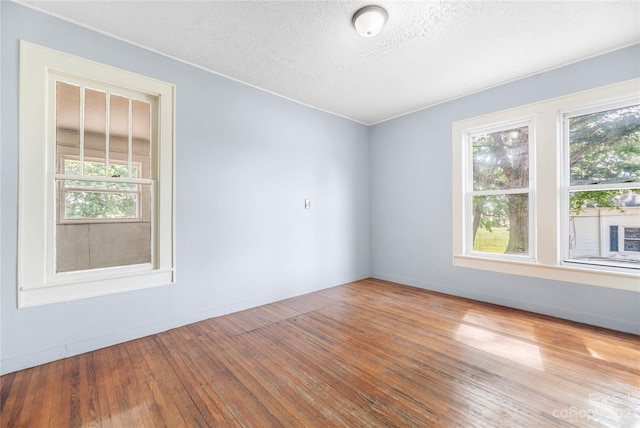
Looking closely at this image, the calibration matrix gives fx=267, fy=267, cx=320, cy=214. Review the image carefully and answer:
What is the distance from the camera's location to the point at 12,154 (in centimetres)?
194

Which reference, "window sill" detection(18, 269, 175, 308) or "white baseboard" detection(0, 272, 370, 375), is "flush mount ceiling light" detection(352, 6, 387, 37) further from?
"white baseboard" detection(0, 272, 370, 375)

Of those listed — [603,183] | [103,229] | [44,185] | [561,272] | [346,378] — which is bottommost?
[346,378]

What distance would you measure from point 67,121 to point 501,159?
4.55m

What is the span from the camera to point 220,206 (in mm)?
2965

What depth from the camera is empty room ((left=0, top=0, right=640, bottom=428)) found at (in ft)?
5.78

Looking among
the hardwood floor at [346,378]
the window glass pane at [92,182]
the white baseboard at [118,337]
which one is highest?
the window glass pane at [92,182]

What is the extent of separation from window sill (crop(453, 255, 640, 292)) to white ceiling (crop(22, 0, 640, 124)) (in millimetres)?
2153

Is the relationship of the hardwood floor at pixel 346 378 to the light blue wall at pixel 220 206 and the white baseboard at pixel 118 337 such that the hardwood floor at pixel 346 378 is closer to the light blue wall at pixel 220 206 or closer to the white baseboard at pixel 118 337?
the white baseboard at pixel 118 337

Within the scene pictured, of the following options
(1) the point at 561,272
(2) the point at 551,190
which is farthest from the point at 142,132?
(1) the point at 561,272

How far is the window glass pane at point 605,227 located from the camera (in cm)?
259

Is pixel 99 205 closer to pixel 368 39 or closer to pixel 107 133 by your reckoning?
pixel 107 133

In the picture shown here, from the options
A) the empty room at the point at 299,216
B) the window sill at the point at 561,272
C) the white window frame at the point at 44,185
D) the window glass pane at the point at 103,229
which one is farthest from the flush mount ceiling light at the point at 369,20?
the window sill at the point at 561,272

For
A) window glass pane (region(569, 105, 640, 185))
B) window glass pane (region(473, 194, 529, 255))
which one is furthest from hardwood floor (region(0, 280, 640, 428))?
window glass pane (region(569, 105, 640, 185))

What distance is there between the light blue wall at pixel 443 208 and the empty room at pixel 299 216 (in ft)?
0.09
